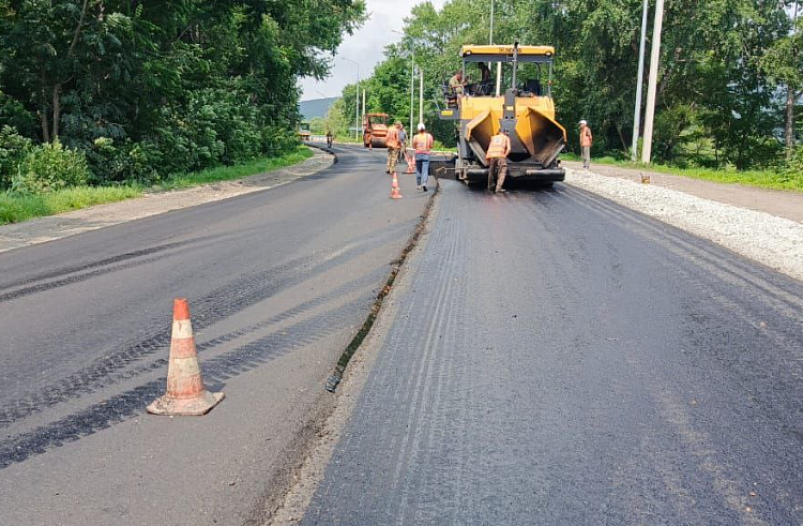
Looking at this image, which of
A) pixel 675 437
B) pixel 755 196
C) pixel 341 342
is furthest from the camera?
pixel 755 196

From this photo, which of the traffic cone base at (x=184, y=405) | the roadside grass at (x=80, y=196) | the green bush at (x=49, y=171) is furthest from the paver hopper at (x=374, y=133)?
the traffic cone base at (x=184, y=405)

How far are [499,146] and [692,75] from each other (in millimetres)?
25206

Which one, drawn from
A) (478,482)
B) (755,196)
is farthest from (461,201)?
(478,482)

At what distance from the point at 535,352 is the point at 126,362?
2999 mm

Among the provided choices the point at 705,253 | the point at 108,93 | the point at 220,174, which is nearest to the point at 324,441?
the point at 705,253

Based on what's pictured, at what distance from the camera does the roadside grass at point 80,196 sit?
1306 cm

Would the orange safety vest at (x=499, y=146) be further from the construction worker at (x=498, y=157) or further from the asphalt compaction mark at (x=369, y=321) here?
the asphalt compaction mark at (x=369, y=321)

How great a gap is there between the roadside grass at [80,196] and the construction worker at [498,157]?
8.85 metres

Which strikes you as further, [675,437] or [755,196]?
[755,196]

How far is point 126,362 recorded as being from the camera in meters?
4.97

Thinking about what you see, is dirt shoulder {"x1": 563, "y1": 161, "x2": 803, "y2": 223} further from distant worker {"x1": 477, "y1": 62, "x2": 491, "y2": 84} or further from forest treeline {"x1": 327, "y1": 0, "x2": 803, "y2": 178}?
forest treeline {"x1": 327, "y1": 0, "x2": 803, "y2": 178}

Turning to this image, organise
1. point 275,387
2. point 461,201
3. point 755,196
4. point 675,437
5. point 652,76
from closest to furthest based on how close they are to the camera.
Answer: point 675,437 < point 275,387 < point 461,201 < point 755,196 < point 652,76

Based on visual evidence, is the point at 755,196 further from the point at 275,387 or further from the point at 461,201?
the point at 275,387

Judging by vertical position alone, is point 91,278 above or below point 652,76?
below
